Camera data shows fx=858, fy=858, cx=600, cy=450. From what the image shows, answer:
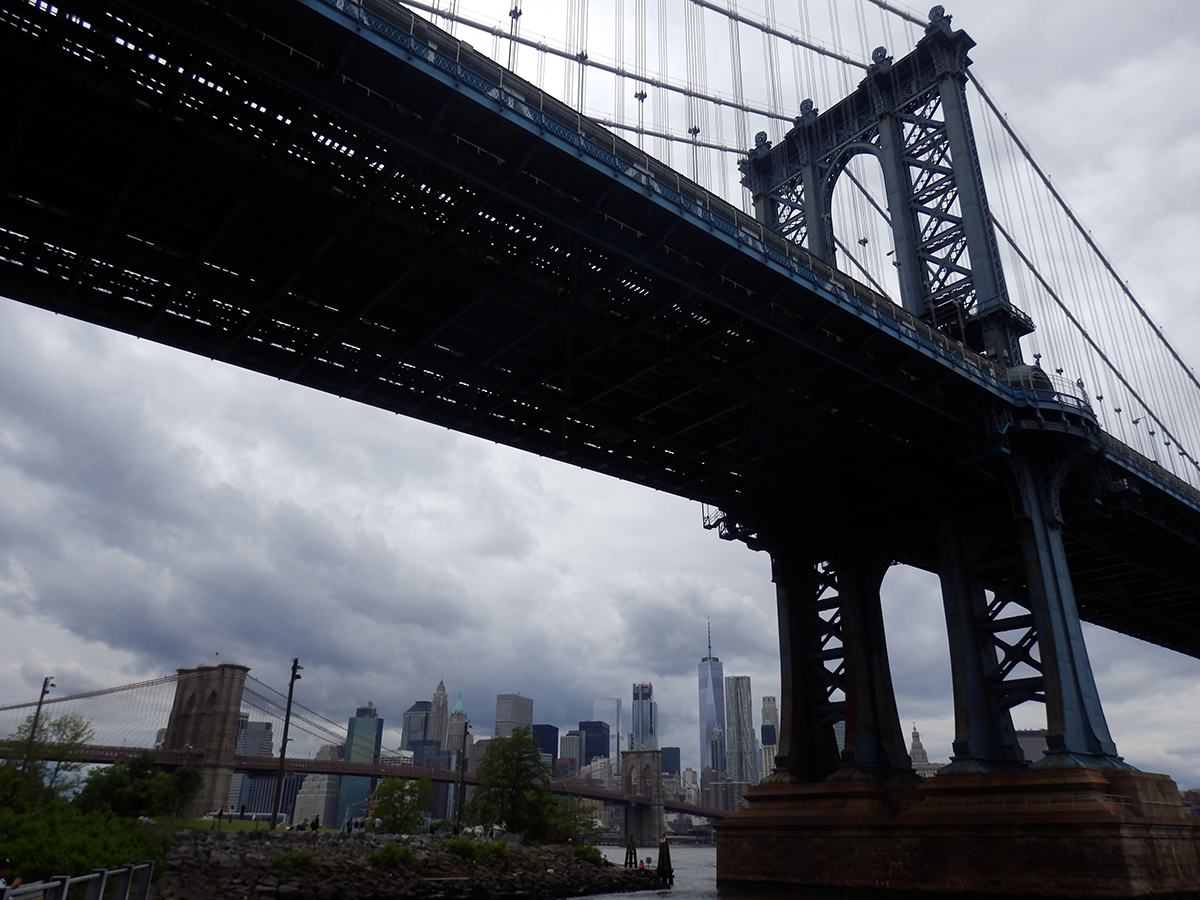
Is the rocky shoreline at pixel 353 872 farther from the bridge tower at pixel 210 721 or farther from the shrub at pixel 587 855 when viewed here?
the bridge tower at pixel 210 721

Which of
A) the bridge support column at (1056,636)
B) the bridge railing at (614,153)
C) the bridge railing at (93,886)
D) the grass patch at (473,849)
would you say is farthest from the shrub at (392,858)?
the bridge railing at (614,153)

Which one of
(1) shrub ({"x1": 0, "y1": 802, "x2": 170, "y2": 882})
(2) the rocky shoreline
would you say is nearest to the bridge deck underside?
(1) shrub ({"x1": 0, "y1": 802, "x2": 170, "y2": 882})

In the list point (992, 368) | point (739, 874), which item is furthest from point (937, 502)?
point (739, 874)

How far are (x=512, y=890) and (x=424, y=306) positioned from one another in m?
25.6

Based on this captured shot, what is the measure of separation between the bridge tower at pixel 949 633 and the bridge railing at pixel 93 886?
26.8 m

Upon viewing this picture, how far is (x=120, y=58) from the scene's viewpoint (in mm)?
19547

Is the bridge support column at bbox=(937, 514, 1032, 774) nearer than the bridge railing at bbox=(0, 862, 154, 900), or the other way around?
the bridge railing at bbox=(0, 862, 154, 900)

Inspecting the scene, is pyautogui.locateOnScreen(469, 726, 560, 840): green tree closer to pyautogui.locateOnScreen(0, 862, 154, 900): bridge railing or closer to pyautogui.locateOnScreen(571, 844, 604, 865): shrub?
pyautogui.locateOnScreen(571, 844, 604, 865): shrub

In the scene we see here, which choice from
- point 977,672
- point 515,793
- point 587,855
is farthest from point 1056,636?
point 515,793

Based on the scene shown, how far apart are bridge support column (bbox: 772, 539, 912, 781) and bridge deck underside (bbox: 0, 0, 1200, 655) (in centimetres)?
330

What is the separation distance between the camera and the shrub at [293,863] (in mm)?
32406

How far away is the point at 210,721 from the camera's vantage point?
9294cm

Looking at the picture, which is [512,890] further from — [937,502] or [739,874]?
[937,502]

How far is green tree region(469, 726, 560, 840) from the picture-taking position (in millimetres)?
60906
